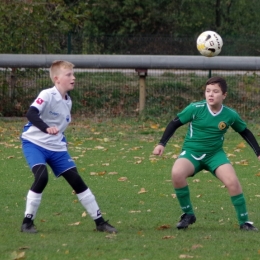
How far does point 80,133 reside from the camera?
15734 mm

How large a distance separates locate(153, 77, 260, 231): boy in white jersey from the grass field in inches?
10.1

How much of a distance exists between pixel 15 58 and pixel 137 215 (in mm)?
10463

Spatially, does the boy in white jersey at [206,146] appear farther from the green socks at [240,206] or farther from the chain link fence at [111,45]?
the chain link fence at [111,45]

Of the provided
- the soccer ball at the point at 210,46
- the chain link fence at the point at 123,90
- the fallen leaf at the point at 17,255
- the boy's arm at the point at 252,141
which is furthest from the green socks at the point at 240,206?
the chain link fence at the point at 123,90

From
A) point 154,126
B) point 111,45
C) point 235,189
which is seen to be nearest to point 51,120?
point 235,189

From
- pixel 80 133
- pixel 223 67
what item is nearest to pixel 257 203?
pixel 80 133

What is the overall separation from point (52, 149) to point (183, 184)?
130 centimetres

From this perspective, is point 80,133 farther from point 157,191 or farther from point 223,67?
point 157,191

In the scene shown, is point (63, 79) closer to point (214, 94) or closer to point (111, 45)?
point (214, 94)

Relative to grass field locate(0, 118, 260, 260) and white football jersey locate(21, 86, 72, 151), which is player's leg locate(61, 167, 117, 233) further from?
white football jersey locate(21, 86, 72, 151)

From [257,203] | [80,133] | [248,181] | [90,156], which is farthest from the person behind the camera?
[80,133]

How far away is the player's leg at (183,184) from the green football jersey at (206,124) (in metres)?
0.18

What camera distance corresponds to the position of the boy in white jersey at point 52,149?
7188 mm

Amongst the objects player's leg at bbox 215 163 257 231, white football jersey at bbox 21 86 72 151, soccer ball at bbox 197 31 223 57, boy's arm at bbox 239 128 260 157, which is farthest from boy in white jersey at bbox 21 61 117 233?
soccer ball at bbox 197 31 223 57
